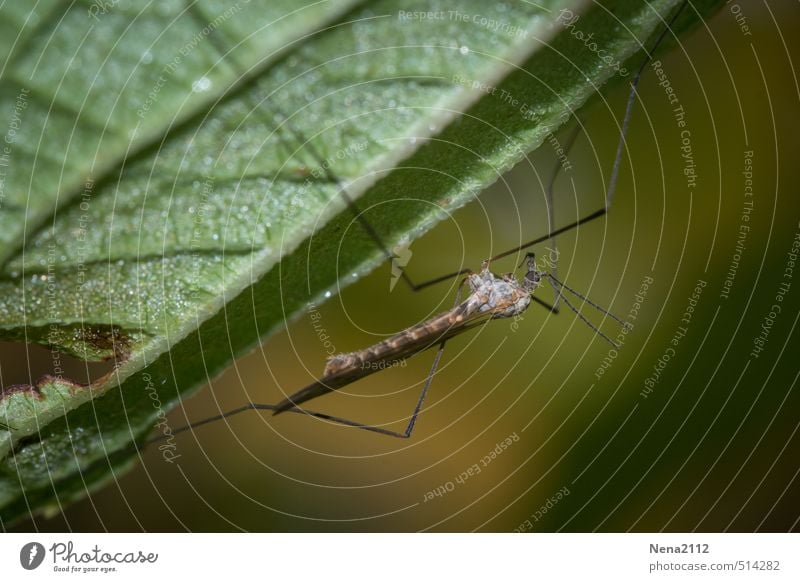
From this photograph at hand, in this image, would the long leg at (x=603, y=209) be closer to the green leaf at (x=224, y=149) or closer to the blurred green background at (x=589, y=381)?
the blurred green background at (x=589, y=381)

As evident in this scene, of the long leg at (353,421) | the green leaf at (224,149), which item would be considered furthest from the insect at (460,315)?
the green leaf at (224,149)

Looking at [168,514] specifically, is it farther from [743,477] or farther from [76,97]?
[743,477]

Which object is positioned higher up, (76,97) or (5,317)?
(76,97)

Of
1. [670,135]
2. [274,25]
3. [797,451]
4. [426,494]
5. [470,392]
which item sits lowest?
[797,451]
